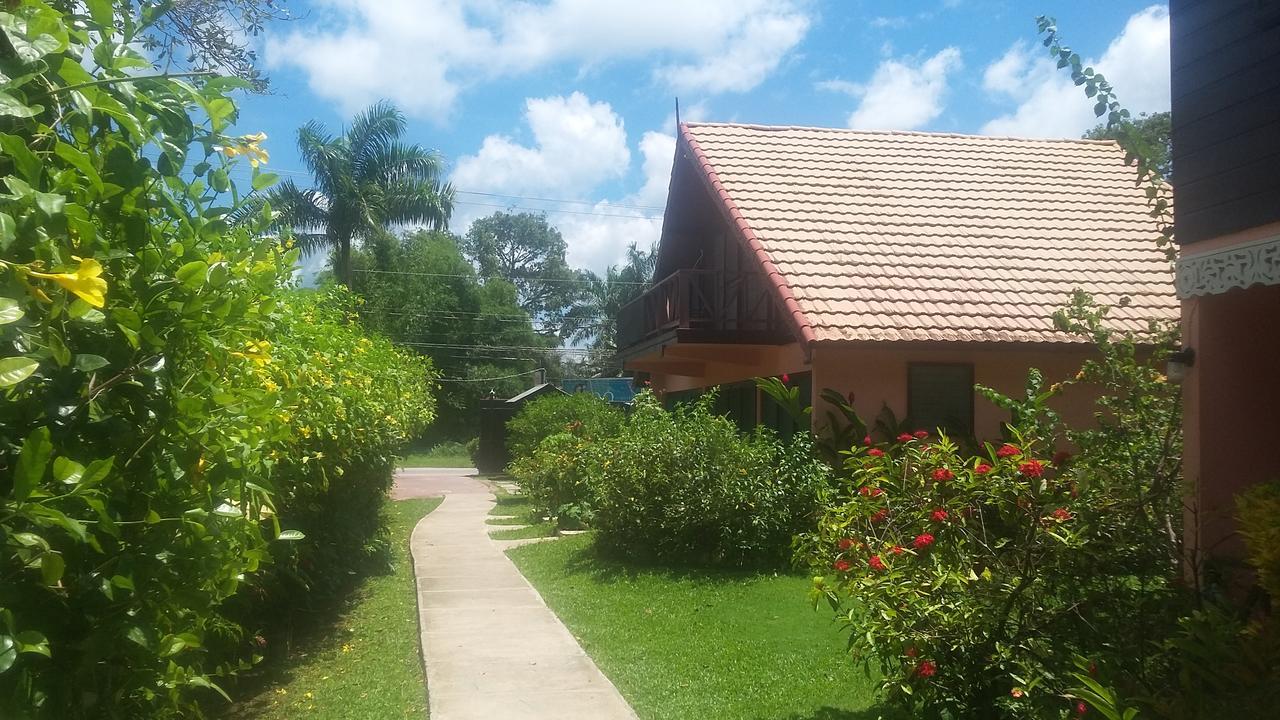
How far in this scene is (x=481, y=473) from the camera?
36.7 m

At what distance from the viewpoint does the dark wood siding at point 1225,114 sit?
4.53 m

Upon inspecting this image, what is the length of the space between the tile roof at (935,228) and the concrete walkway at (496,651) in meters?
4.52

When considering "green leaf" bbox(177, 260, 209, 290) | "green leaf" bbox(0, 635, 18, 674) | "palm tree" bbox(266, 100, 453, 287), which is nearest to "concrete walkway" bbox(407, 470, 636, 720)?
"green leaf" bbox(177, 260, 209, 290)

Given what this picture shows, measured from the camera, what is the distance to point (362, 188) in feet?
86.9

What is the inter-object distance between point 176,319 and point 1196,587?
163 inches

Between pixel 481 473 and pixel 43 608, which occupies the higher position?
pixel 43 608

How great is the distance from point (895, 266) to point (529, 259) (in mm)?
59833

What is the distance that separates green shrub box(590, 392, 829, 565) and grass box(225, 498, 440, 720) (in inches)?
106

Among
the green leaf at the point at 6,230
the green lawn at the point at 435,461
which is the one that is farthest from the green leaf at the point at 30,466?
the green lawn at the point at 435,461

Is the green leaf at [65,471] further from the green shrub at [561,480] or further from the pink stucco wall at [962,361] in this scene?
the green shrub at [561,480]

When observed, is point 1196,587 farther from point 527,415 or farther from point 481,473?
point 481,473

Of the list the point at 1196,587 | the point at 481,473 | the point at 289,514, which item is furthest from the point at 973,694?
the point at 481,473

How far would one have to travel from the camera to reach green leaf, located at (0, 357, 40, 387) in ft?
6.27

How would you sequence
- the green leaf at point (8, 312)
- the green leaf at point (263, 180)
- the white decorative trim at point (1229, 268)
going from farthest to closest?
the white decorative trim at point (1229, 268) → the green leaf at point (263, 180) → the green leaf at point (8, 312)
